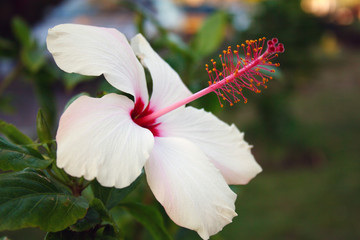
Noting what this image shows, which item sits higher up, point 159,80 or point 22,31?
point 159,80

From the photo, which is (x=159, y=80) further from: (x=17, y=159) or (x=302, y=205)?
(x=302, y=205)

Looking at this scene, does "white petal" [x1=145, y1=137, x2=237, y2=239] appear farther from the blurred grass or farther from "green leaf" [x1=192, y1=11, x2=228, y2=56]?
the blurred grass

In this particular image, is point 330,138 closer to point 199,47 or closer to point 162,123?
point 199,47

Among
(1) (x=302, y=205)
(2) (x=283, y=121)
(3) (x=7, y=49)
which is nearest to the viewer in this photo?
(3) (x=7, y=49)

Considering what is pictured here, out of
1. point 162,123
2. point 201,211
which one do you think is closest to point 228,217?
point 201,211

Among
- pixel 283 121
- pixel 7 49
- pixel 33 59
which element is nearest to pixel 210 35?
pixel 33 59

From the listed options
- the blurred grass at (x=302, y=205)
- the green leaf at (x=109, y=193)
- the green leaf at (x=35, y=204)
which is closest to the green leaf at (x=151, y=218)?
the green leaf at (x=109, y=193)
